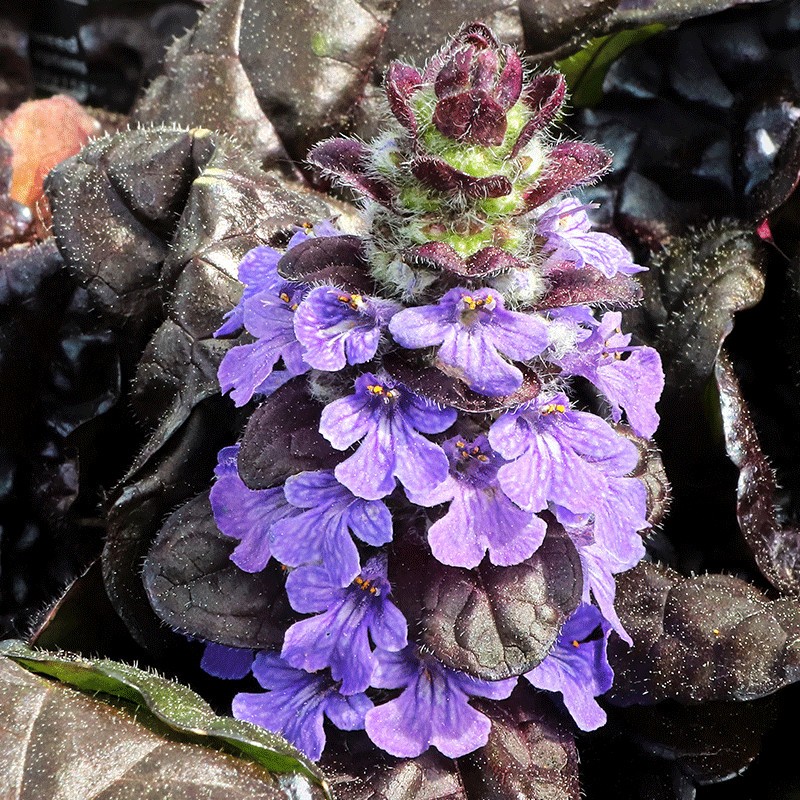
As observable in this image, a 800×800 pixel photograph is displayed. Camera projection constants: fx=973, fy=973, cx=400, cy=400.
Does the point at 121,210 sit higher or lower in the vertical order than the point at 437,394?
lower

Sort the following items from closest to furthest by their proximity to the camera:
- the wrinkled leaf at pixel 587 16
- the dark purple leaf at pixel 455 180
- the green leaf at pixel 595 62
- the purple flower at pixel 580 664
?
the dark purple leaf at pixel 455 180, the purple flower at pixel 580 664, the wrinkled leaf at pixel 587 16, the green leaf at pixel 595 62

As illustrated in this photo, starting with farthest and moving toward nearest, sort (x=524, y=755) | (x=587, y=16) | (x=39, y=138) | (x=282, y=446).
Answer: (x=39, y=138)
(x=587, y=16)
(x=524, y=755)
(x=282, y=446)

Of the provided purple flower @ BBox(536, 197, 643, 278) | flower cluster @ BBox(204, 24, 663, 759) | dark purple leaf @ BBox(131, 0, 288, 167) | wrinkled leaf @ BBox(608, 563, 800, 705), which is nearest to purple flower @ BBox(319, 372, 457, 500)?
flower cluster @ BBox(204, 24, 663, 759)

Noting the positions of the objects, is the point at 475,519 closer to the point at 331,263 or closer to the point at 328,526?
the point at 328,526

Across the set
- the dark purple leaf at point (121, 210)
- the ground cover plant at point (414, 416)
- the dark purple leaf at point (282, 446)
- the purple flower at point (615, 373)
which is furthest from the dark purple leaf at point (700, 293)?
the dark purple leaf at point (121, 210)

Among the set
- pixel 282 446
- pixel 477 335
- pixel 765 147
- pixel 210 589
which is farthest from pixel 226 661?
pixel 765 147

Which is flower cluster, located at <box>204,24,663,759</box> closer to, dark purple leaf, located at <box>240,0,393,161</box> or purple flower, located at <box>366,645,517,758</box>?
purple flower, located at <box>366,645,517,758</box>

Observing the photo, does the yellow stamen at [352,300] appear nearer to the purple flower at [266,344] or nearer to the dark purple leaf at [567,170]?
the purple flower at [266,344]
